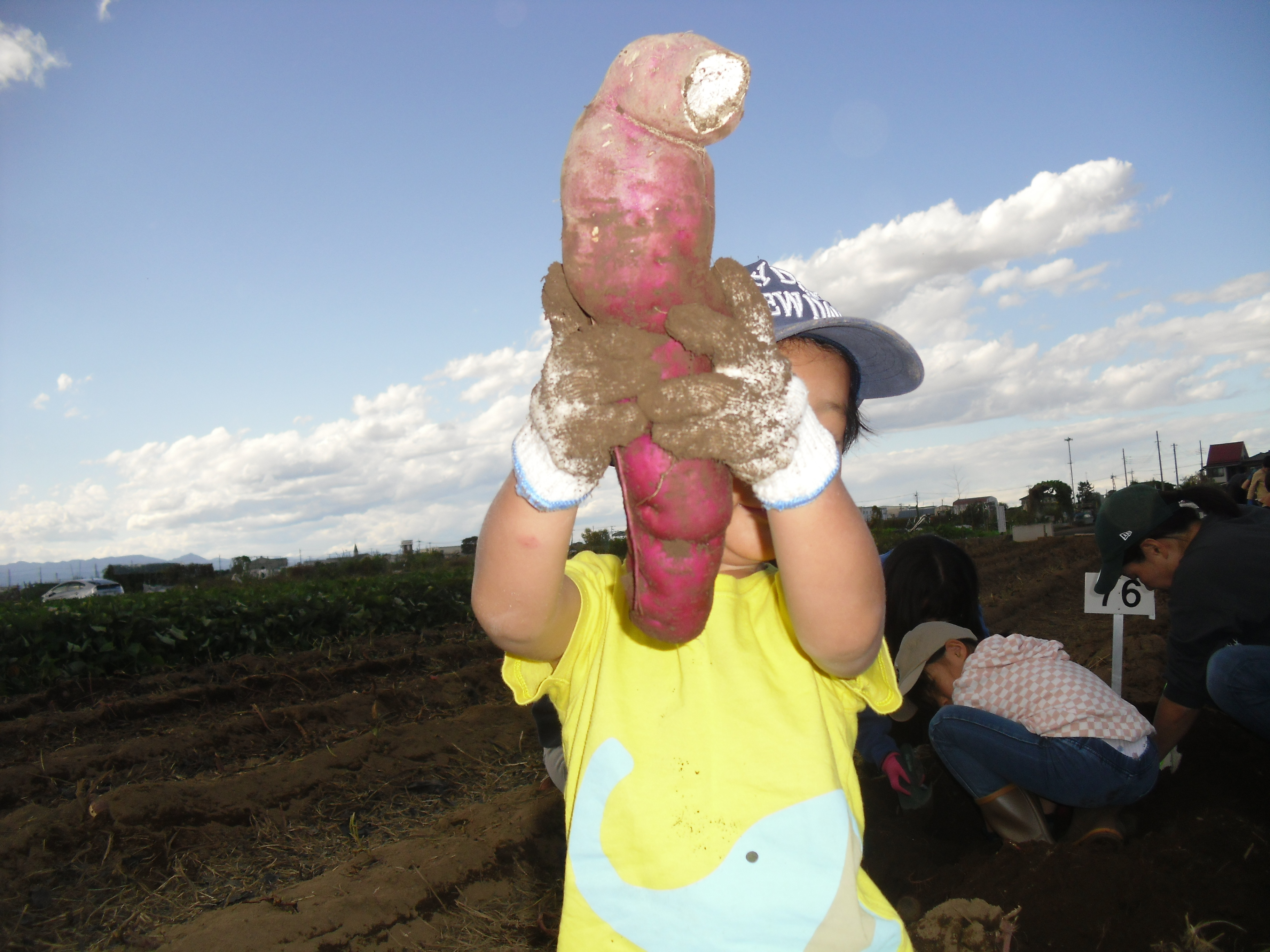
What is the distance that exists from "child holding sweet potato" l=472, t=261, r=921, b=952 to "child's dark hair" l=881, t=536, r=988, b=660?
2.24 m

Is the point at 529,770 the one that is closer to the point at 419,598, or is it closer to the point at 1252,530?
the point at 1252,530

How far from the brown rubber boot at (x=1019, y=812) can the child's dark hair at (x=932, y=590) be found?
0.73 meters

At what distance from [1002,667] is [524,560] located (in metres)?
2.43

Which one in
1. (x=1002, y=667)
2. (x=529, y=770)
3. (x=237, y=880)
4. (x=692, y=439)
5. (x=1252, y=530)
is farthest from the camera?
(x=529, y=770)

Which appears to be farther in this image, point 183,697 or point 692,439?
point 183,697

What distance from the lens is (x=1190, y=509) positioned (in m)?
3.40

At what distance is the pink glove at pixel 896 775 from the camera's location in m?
3.23

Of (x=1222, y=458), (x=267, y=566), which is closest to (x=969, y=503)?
(x=1222, y=458)

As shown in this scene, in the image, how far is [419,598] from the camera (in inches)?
376

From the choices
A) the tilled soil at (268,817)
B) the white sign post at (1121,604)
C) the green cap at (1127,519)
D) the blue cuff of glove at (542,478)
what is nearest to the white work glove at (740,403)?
the blue cuff of glove at (542,478)

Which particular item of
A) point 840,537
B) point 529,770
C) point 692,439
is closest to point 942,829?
point 529,770

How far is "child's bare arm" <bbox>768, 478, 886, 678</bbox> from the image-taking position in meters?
1.01

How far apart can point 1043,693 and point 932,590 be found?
0.84 metres

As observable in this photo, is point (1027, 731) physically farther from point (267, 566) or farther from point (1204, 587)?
point (267, 566)
